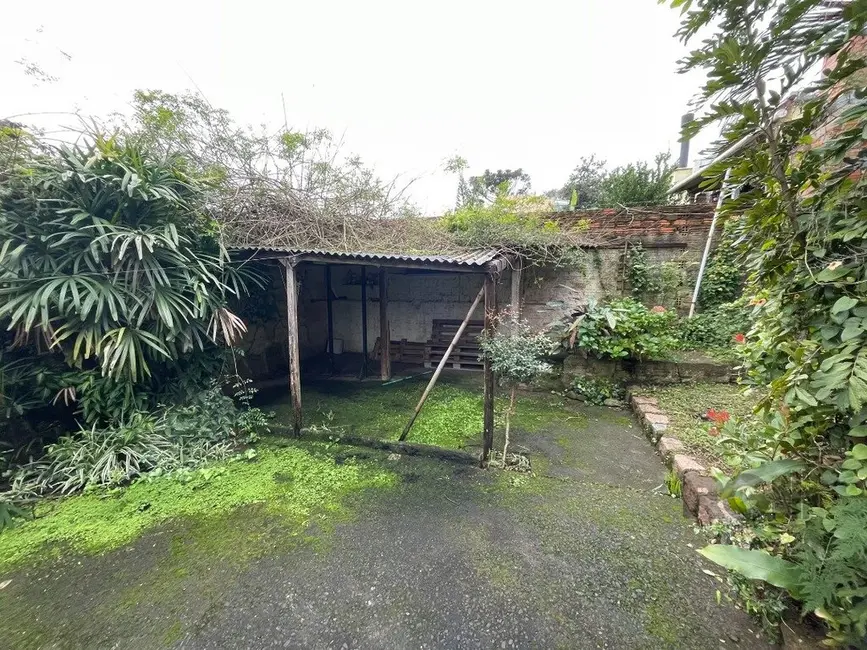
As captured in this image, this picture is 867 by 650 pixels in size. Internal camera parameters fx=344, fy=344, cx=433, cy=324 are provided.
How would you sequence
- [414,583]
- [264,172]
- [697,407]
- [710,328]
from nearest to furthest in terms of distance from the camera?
[414,583] < [697,407] < [264,172] < [710,328]

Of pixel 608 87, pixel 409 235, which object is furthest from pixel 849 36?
pixel 608 87

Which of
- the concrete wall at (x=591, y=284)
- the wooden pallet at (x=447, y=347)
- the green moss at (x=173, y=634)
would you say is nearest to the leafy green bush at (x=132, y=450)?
the green moss at (x=173, y=634)

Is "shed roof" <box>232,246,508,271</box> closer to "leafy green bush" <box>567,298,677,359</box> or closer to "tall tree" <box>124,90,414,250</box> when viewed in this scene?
"tall tree" <box>124,90,414,250</box>

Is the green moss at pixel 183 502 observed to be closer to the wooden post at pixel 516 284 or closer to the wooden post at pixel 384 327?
the wooden post at pixel 384 327

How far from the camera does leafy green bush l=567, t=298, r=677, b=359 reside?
4.99 meters

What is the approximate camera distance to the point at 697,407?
13.7 ft

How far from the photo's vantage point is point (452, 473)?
3396 millimetres

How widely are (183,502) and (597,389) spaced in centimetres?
525

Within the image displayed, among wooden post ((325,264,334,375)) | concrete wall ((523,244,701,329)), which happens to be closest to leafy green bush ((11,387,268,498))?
wooden post ((325,264,334,375))

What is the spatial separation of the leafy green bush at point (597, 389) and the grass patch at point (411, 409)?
0.40 metres

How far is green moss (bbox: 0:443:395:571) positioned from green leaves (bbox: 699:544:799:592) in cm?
250

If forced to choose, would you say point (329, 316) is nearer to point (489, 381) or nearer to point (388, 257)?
point (388, 257)

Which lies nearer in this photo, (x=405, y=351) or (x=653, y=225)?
(x=653, y=225)

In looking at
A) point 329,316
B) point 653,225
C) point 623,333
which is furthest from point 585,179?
point 329,316
